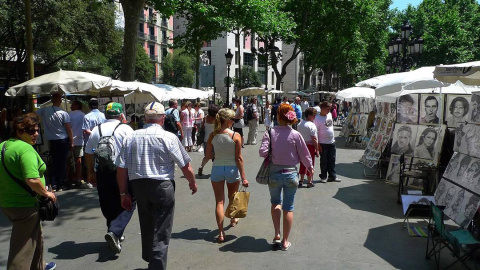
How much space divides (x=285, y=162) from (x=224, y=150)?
2.78 ft

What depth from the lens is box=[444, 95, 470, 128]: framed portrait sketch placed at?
24.4ft

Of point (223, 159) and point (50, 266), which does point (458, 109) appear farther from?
point (50, 266)

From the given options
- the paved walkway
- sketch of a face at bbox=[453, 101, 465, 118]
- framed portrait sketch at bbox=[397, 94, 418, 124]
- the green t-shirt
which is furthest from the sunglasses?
framed portrait sketch at bbox=[397, 94, 418, 124]

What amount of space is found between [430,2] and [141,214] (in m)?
47.4

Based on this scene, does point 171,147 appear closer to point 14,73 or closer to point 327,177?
point 327,177

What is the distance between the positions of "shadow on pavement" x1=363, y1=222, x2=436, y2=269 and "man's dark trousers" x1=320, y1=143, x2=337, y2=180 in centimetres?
305

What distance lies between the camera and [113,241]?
471cm

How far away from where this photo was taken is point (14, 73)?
83.1 feet

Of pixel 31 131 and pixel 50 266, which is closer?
pixel 31 131

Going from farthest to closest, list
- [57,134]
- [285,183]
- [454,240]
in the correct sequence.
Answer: [57,134] < [285,183] < [454,240]

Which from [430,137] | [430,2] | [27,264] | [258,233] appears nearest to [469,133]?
[430,137]

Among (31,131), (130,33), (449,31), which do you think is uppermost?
(449,31)

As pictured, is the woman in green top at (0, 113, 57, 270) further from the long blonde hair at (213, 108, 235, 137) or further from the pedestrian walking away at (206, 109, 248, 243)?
the long blonde hair at (213, 108, 235, 137)

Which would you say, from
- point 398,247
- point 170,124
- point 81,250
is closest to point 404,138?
point 398,247
